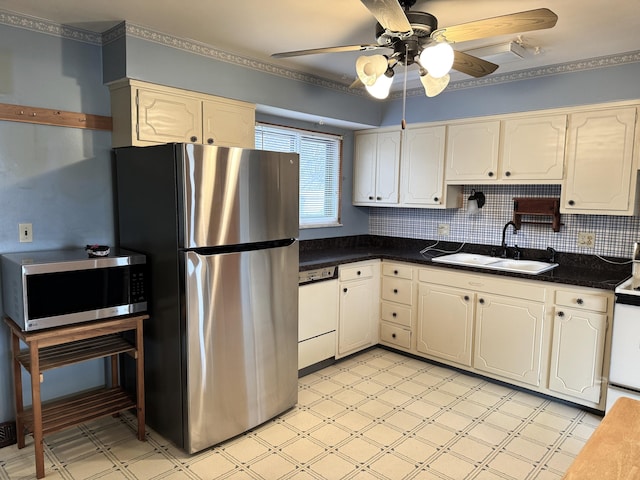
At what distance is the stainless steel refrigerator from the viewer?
7.46 ft

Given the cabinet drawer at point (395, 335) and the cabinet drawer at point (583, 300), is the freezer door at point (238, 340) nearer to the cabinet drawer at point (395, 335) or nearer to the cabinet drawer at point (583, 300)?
the cabinet drawer at point (395, 335)

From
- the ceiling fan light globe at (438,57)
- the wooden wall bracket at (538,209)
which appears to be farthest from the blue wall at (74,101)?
the ceiling fan light globe at (438,57)

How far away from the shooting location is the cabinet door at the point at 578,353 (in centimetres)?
276

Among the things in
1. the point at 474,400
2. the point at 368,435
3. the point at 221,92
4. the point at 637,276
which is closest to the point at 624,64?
the point at 637,276

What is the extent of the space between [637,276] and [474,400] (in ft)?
4.23

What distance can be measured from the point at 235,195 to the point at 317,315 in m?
1.32

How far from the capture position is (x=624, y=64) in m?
2.95

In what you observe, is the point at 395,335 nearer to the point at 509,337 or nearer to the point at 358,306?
the point at 358,306

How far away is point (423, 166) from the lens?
12.6ft

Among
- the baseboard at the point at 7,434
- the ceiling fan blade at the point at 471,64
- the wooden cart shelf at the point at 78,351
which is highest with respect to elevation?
the ceiling fan blade at the point at 471,64

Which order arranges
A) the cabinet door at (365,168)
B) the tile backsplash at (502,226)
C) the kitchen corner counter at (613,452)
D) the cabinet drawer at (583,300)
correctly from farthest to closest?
the cabinet door at (365,168)
the tile backsplash at (502,226)
the cabinet drawer at (583,300)
the kitchen corner counter at (613,452)

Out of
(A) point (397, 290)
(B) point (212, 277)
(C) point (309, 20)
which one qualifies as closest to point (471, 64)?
(C) point (309, 20)

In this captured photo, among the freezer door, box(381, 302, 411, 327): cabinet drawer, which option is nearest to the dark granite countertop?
box(381, 302, 411, 327): cabinet drawer

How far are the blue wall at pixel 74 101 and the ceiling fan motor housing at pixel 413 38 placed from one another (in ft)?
4.43
